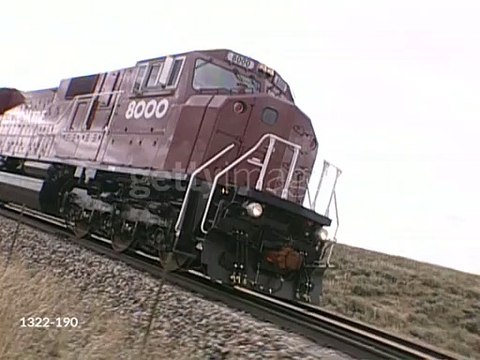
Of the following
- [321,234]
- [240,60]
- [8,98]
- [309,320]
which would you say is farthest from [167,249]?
[8,98]

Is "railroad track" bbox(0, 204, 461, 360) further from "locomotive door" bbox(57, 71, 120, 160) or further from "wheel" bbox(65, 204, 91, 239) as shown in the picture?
"locomotive door" bbox(57, 71, 120, 160)

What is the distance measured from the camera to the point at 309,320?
7812mm

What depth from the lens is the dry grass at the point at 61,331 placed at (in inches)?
215

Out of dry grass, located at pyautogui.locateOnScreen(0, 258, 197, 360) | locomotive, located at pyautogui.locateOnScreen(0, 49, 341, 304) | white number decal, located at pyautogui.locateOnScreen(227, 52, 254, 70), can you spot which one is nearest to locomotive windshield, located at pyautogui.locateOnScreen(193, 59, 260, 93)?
locomotive, located at pyautogui.locateOnScreen(0, 49, 341, 304)

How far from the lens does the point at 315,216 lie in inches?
363

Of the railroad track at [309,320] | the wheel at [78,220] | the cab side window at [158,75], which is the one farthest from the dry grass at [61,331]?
the wheel at [78,220]

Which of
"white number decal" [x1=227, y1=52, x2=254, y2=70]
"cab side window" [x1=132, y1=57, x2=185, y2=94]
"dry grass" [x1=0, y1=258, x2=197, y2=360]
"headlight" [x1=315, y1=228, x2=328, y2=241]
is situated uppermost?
"white number decal" [x1=227, y1=52, x2=254, y2=70]

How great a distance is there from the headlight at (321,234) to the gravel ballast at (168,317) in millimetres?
2352

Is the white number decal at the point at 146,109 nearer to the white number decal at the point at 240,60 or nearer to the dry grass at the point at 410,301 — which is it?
the white number decal at the point at 240,60

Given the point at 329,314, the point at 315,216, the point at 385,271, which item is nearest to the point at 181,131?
the point at 315,216

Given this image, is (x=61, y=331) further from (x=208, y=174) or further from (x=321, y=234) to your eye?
(x=321, y=234)

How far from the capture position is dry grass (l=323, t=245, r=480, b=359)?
11.1 metres

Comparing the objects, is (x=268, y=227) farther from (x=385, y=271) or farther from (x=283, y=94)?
(x=385, y=271)

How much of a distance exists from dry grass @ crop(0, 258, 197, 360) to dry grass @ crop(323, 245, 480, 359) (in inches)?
234
